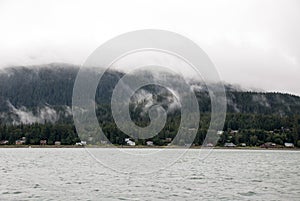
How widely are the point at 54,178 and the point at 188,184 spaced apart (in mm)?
15954

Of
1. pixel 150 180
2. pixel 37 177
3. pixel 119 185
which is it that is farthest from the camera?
pixel 37 177

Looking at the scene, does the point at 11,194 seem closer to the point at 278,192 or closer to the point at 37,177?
the point at 37,177

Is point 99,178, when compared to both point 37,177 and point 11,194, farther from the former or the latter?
point 11,194

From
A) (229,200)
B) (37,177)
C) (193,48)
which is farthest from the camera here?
(37,177)

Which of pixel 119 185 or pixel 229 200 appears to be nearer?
pixel 229 200

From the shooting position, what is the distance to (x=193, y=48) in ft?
129

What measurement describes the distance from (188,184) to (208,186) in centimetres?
239

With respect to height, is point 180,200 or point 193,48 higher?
point 193,48

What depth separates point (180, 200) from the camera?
3541 cm

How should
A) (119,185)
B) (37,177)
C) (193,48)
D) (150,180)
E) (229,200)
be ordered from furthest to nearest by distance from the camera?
(37,177)
(150,180)
(119,185)
(193,48)
(229,200)

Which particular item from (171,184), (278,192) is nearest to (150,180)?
(171,184)

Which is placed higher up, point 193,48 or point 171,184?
point 193,48

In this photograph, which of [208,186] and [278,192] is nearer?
[278,192]

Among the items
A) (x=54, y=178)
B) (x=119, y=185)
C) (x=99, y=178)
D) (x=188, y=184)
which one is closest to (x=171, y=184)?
(x=188, y=184)
